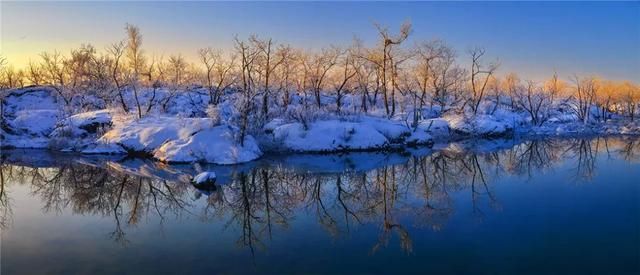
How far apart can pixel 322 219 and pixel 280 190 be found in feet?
13.5

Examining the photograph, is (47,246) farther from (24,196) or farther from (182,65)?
(182,65)

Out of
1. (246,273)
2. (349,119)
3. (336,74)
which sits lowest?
(246,273)

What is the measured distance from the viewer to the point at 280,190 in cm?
1602

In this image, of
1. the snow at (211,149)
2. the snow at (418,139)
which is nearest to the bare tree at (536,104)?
the snow at (418,139)

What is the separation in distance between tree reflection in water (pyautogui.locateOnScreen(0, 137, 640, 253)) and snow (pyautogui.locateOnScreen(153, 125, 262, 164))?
3.12ft

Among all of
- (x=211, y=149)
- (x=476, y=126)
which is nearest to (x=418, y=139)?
(x=476, y=126)

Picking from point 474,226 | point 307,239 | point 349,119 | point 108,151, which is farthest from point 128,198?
point 349,119

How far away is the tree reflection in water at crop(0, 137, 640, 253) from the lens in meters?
12.0

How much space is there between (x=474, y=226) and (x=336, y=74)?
44.0 metres

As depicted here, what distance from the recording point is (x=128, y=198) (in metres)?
14.7

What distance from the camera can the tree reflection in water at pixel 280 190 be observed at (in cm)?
1204

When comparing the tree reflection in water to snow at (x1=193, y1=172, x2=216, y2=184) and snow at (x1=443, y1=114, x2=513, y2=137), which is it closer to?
snow at (x1=193, y1=172, x2=216, y2=184)

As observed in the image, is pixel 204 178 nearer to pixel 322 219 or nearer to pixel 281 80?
pixel 322 219

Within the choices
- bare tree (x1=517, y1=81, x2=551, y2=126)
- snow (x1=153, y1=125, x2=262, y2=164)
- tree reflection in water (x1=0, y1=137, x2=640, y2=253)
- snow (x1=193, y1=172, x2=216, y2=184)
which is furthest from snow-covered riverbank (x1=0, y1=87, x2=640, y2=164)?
bare tree (x1=517, y1=81, x2=551, y2=126)
